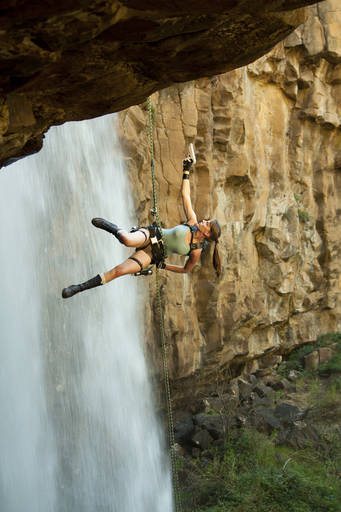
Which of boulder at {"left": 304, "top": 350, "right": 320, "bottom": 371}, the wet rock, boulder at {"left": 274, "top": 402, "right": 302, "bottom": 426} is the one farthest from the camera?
boulder at {"left": 304, "top": 350, "right": 320, "bottom": 371}

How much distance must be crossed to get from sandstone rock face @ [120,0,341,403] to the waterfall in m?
0.74

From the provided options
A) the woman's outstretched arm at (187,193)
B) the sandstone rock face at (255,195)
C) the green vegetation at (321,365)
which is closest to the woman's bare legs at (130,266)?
the woman's outstretched arm at (187,193)

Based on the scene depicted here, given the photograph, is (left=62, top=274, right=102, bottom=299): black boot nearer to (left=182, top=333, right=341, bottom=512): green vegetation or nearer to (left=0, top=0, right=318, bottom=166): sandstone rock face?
(left=0, top=0, right=318, bottom=166): sandstone rock face

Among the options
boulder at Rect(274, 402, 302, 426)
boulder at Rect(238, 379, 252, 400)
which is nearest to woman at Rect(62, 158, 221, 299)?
boulder at Rect(274, 402, 302, 426)

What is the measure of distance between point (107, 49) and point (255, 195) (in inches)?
376

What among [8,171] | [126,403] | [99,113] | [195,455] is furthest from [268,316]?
[99,113]

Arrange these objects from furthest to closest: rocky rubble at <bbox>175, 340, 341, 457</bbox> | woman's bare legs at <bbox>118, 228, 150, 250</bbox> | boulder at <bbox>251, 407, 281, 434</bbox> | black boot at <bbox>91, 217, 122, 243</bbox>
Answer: boulder at <bbox>251, 407, 281, 434</bbox> < rocky rubble at <bbox>175, 340, 341, 457</bbox> < woman's bare legs at <bbox>118, 228, 150, 250</bbox> < black boot at <bbox>91, 217, 122, 243</bbox>

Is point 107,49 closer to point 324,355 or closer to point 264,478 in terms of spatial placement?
point 264,478

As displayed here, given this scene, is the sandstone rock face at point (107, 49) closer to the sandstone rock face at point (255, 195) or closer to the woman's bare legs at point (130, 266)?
the woman's bare legs at point (130, 266)

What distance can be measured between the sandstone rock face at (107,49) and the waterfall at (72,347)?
358 cm

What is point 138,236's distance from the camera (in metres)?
5.77

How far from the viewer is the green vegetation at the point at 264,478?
8664mm

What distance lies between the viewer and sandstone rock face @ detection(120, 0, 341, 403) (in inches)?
389

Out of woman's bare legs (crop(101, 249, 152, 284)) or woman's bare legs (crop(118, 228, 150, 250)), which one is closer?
woman's bare legs (crop(118, 228, 150, 250))
